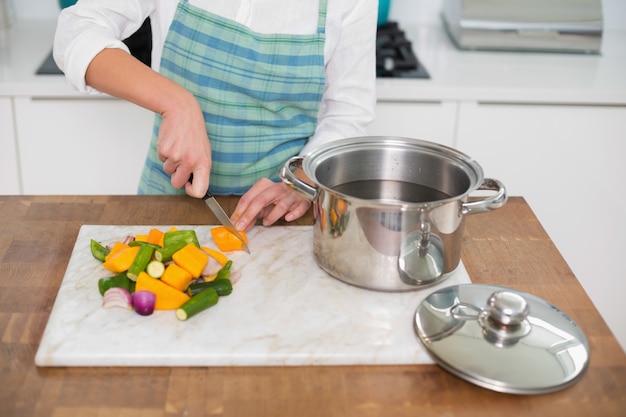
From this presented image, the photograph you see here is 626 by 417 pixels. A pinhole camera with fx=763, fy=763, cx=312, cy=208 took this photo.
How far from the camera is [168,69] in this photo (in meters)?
1.45

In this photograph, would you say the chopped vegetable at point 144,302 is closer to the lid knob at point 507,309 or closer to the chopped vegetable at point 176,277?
the chopped vegetable at point 176,277

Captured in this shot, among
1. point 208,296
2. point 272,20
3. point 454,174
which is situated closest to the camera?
point 208,296

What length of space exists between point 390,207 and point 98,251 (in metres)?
0.44

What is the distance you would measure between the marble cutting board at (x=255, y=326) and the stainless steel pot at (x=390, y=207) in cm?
4

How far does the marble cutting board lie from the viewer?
2.98ft

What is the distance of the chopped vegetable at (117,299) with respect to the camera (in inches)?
38.5

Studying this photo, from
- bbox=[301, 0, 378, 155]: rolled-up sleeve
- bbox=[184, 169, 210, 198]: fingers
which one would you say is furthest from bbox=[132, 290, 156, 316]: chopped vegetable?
bbox=[301, 0, 378, 155]: rolled-up sleeve

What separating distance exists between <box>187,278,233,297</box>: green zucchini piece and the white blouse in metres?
0.46

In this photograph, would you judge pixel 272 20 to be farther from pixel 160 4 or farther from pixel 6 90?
pixel 6 90

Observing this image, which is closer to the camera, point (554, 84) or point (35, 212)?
point (35, 212)

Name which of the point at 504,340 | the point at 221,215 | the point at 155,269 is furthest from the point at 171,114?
the point at 504,340

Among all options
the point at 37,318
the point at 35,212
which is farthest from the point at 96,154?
the point at 37,318

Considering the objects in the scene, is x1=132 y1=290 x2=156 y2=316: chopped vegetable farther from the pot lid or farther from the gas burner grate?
the gas burner grate

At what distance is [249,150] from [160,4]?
318mm
